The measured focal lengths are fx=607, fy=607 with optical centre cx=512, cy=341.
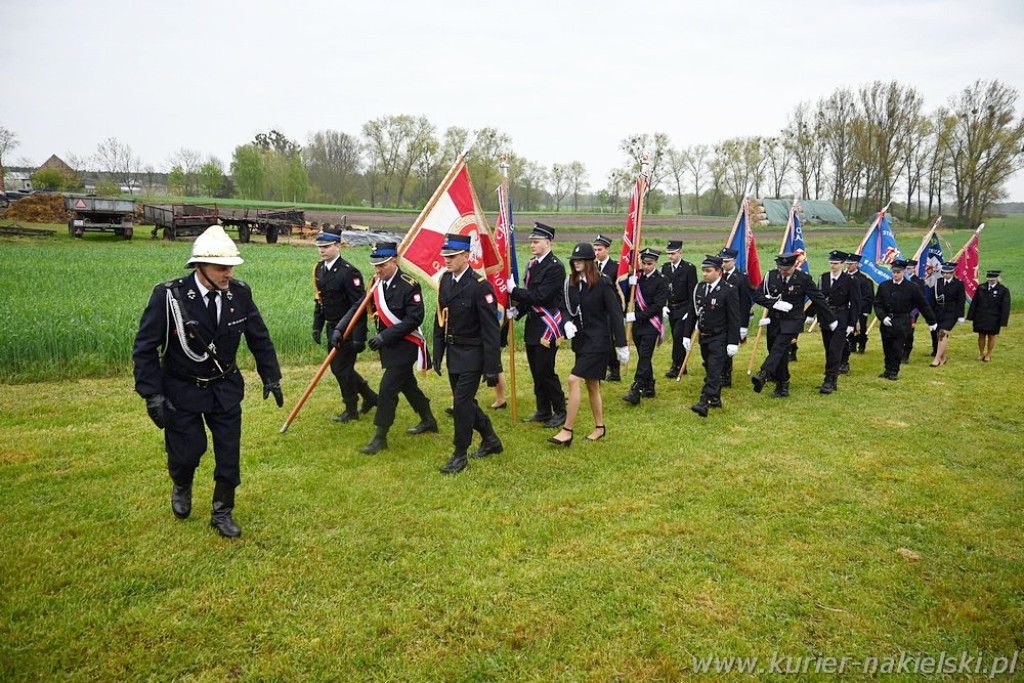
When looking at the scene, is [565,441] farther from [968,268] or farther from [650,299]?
[968,268]

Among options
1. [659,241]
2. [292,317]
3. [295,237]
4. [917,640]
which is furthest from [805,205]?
[917,640]

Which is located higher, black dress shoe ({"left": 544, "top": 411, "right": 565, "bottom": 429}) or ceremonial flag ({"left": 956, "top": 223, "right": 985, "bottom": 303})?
ceremonial flag ({"left": 956, "top": 223, "right": 985, "bottom": 303})

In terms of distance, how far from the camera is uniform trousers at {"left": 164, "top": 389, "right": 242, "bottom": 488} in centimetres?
469

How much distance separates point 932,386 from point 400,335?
9.21m

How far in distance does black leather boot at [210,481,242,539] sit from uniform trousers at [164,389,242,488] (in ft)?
0.21

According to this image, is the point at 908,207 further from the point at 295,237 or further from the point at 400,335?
the point at 400,335

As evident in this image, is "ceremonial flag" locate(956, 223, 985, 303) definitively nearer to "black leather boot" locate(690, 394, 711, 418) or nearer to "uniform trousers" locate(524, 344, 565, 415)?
"black leather boot" locate(690, 394, 711, 418)

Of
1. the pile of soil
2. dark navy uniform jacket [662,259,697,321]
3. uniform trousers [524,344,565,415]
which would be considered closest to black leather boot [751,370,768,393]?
dark navy uniform jacket [662,259,697,321]

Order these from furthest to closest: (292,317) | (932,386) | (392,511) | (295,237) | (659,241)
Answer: (659,241), (295,237), (292,317), (932,386), (392,511)

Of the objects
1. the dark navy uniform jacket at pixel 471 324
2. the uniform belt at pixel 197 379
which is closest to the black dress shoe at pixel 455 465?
the dark navy uniform jacket at pixel 471 324

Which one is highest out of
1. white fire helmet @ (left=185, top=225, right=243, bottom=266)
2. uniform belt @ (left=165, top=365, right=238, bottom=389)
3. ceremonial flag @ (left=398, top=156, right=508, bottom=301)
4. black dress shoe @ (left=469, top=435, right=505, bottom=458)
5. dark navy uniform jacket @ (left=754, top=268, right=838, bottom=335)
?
ceremonial flag @ (left=398, top=156, right=508, bottom=301)

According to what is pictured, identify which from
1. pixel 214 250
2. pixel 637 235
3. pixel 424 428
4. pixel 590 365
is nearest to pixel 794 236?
pixel 637 235

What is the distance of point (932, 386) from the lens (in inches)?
406

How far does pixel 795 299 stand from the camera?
9.54m
